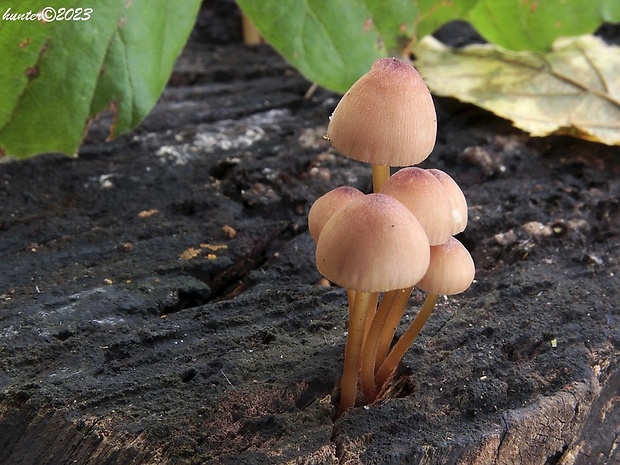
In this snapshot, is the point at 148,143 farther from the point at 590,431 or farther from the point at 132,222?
the point at 590,431

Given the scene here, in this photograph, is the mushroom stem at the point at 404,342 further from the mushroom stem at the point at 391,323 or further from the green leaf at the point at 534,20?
the green leaf at the point at 534,20

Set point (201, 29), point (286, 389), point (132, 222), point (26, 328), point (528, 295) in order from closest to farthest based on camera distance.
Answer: point (286, 389) < point (26, 328) < point (528, 295) < point (132, 222) < point (201, 29)

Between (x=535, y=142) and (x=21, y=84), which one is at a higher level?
(x=21, y=84)

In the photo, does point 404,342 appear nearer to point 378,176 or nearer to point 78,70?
point 378,176

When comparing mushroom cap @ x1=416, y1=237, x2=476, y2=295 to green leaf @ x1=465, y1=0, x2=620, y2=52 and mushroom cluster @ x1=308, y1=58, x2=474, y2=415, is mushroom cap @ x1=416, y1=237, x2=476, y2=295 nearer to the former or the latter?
mushroom cluster @ x1=308, y1=58, x2=474, y2=415

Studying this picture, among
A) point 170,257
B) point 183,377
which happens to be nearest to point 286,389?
point 183,377
